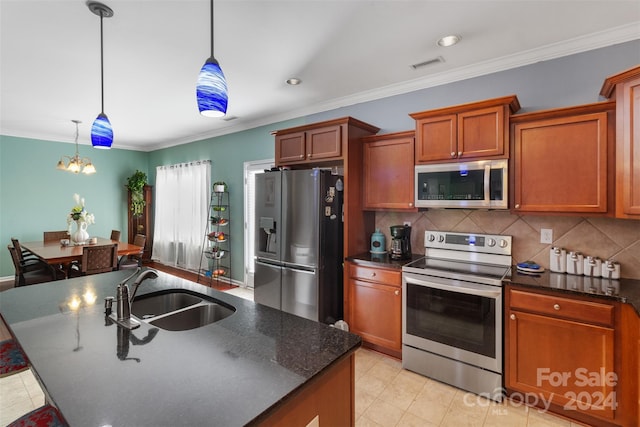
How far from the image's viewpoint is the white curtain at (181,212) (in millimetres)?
5859

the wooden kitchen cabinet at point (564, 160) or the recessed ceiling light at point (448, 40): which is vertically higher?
the recessed ceiling light at point (448, 40)

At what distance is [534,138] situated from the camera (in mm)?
2355

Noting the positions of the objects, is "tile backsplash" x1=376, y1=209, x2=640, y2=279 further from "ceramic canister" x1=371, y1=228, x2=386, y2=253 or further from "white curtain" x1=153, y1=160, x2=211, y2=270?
"white curtain" x1=153, y1=160, x2=211, y2=270

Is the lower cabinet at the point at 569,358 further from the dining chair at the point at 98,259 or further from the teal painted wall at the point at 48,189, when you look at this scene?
the teal painted wall at the point at 48,189

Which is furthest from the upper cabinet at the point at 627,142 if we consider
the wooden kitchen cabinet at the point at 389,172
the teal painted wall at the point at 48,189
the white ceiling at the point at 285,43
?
the teal painted wall at the point at 48,189

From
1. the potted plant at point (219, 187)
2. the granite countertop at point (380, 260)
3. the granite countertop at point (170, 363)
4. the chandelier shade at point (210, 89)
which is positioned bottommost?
the granite countertop at point (170, 363)

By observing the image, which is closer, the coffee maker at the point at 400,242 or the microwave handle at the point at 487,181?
the microwave handle at the point at 487,181

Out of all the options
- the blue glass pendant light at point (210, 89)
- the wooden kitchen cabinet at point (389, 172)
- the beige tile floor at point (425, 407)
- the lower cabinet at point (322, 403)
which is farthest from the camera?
the wooden kitchen cabinet at point (389, 172)

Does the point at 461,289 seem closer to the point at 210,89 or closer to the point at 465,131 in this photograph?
the point at 465,131

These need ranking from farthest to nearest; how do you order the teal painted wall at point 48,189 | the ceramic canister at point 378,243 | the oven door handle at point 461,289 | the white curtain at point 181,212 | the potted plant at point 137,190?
the potted plant at point 137,190 < the white curtain at point 181,212 < the teal painted wall at point 48,189 < the ceramic canister at point 378,243 < the oven door handle at point 461,289

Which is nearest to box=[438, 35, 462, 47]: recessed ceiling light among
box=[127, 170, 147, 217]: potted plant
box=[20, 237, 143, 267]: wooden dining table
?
box=[20, 237, 143, 267]: wooden dining table

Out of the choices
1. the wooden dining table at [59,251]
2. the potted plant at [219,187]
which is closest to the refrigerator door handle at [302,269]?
the potted plant at [219,187]

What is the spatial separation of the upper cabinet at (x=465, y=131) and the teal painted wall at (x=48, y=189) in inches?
263

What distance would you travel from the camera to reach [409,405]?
224cm
